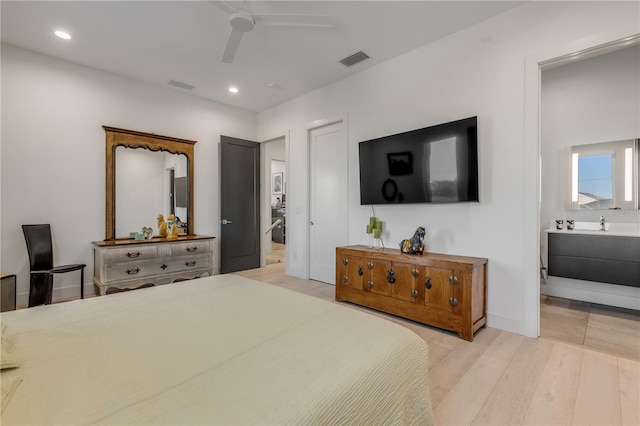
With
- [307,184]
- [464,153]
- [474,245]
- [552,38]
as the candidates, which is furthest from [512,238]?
[307,184]

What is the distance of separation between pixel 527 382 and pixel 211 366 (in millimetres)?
2011

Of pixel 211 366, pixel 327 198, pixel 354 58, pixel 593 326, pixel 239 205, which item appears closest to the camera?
pixel 211 366

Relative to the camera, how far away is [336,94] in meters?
4.09

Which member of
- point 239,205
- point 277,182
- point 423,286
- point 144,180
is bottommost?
point 423,286

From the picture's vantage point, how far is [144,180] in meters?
4.12

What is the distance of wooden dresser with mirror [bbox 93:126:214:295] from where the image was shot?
345cm

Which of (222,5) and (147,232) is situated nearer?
(222,5)

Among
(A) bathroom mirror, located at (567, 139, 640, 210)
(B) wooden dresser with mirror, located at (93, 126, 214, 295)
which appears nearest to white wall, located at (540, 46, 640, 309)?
(A) bathroom mirror, located at (567, 139, 640, 210)

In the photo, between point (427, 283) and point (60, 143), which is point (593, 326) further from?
point (60, 143)

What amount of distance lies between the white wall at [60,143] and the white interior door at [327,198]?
2.35 meters

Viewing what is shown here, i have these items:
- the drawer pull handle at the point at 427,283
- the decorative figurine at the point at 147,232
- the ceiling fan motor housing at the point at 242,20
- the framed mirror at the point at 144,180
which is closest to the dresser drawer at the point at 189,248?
the decorative figurine at the point at 147,232

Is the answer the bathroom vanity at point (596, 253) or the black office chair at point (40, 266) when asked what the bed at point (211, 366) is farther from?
the bathroom vanity at point (596, 253)

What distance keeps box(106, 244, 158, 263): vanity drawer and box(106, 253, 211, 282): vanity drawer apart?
61 millimetres

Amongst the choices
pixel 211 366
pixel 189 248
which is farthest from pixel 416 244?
pixel 189 248
